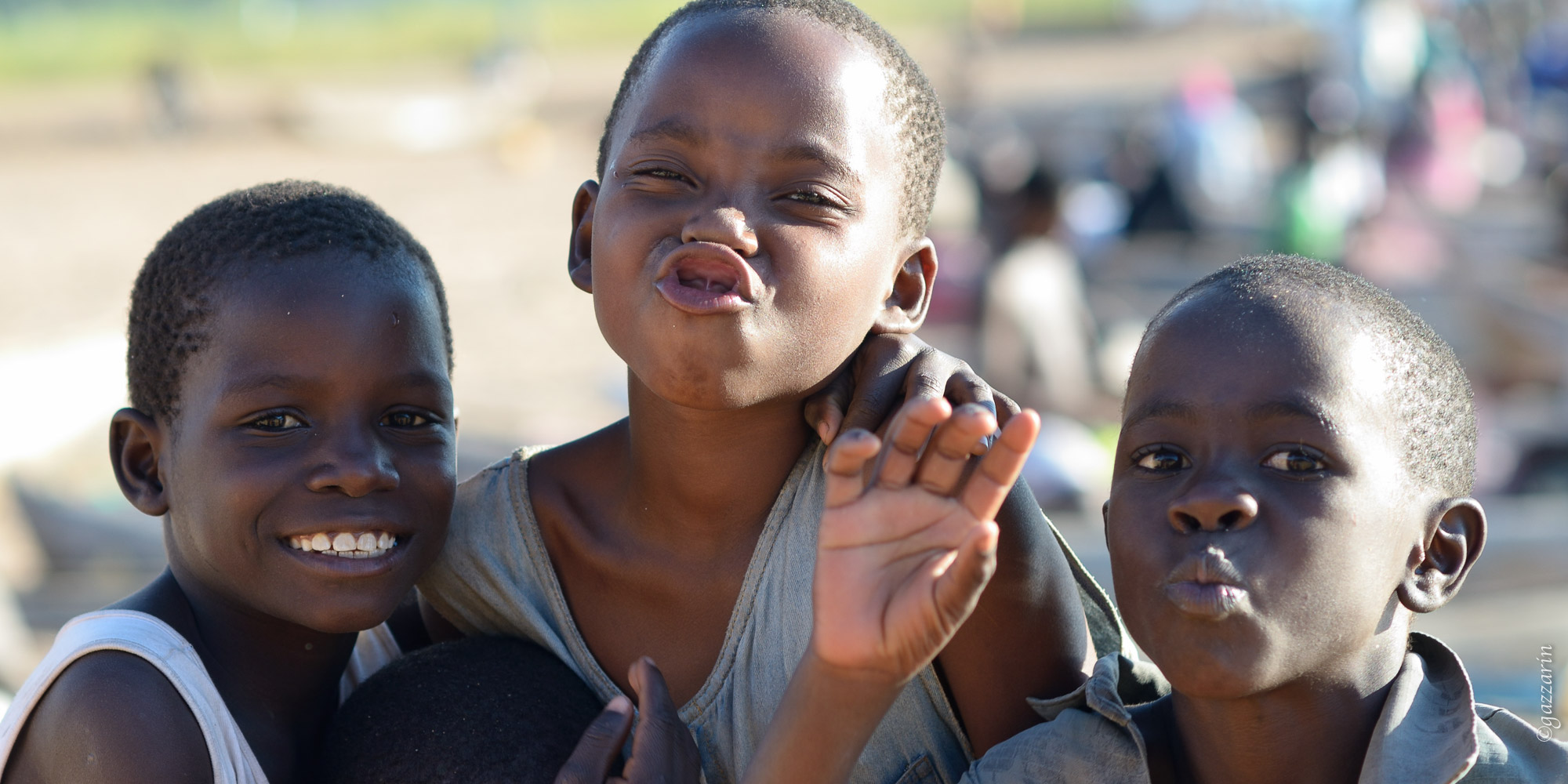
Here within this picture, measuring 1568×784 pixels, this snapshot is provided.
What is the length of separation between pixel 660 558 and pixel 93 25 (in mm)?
45292

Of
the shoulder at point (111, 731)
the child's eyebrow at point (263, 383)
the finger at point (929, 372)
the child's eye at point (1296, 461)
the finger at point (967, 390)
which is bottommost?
the shoulder at point (111, 731)

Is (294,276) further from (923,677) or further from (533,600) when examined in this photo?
(923,677)

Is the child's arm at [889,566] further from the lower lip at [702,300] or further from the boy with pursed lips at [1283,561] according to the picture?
the lower lip at [702,300]

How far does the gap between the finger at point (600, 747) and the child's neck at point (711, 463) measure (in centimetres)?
32

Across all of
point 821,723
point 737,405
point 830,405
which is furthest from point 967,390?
point 821,723

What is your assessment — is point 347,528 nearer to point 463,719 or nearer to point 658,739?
point 463,719

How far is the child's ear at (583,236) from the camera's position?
2.18m

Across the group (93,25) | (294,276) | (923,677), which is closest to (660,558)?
(923,677)

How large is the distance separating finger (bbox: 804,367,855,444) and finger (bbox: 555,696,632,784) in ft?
1.50

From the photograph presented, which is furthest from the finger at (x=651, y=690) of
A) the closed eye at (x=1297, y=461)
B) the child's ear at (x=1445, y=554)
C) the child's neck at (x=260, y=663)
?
the child's ear at (x=1445, y=554)

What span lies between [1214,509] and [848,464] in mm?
461

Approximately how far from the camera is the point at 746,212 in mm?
1840

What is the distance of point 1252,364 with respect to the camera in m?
1.75

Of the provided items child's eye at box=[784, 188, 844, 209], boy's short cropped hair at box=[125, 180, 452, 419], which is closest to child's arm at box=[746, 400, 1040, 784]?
child's eye at box=[784, 188, 844, 209]
